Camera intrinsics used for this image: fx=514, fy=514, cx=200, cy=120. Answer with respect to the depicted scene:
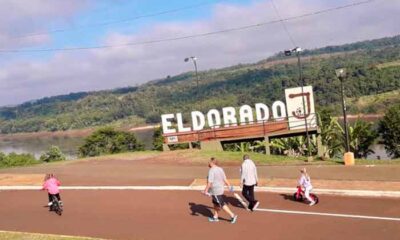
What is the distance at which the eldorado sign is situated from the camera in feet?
109

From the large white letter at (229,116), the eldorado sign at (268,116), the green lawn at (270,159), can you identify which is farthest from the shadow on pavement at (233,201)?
the large white letter at (229,116)

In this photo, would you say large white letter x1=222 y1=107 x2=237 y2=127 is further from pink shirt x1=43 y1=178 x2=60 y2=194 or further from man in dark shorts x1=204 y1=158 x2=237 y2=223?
man in dark shorts x1=204 y1=158 x2=237 y2=223

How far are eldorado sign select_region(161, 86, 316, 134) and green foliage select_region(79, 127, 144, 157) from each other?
36.2 metres

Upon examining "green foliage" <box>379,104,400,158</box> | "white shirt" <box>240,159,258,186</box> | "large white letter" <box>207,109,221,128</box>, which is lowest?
"green foliage" <box>379,104,400,158</box>

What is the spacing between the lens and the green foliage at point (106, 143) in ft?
234

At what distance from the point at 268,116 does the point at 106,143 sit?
4363 centimetres

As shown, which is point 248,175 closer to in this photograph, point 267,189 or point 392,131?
point 267,189

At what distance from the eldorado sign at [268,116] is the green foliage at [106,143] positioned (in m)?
36.2

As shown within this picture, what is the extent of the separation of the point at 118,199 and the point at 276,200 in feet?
18.3

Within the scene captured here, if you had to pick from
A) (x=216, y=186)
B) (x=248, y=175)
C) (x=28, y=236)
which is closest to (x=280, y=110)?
(x=248, y=175)

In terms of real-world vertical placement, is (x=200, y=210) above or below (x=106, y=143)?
below

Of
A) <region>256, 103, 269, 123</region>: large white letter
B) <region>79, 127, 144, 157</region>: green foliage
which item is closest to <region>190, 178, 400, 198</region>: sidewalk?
<region>256, 103, 269, 123</region>: large white letter

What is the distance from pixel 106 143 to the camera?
74.4m

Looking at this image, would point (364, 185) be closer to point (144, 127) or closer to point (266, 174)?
point (266, 174)
